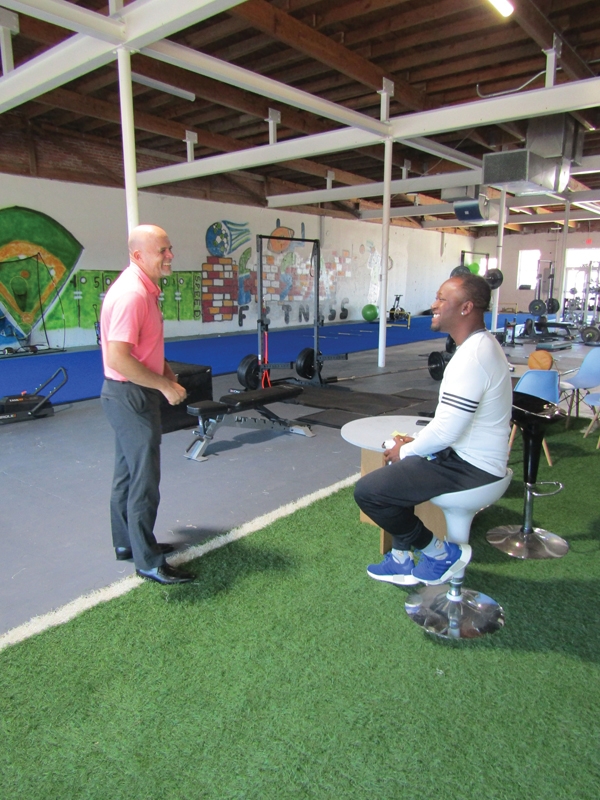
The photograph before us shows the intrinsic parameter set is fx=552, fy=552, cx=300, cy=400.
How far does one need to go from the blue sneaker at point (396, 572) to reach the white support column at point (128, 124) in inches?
124

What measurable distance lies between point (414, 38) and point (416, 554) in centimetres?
504

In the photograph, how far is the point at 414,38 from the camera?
17.5 ft

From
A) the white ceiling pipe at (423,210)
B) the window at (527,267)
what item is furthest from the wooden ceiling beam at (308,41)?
the window at (527,267)

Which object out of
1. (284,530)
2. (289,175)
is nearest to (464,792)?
(284,530)

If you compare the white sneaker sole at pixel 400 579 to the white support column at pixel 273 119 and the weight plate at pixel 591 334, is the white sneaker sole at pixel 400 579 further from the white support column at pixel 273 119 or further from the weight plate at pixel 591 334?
the weight plate at pixel 591 334

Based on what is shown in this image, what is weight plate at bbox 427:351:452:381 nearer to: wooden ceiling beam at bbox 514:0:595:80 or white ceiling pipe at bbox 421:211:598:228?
→ wooden ceiling beam at bbox 514:0:595:80

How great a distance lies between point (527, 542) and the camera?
2.72 meters

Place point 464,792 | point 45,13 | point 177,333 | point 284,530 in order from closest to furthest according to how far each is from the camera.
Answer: point 464,792 < point 284,530 < point 45,13 < point 177,333

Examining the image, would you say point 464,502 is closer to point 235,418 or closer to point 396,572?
point 396,572

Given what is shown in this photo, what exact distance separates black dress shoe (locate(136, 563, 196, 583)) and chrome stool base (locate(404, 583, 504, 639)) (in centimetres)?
94

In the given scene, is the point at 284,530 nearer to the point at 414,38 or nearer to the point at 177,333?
the point at 414,38

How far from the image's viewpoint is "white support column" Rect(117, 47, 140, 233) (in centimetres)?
414

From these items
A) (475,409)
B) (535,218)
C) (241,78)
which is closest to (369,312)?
(535,218)

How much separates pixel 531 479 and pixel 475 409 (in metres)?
1.04
